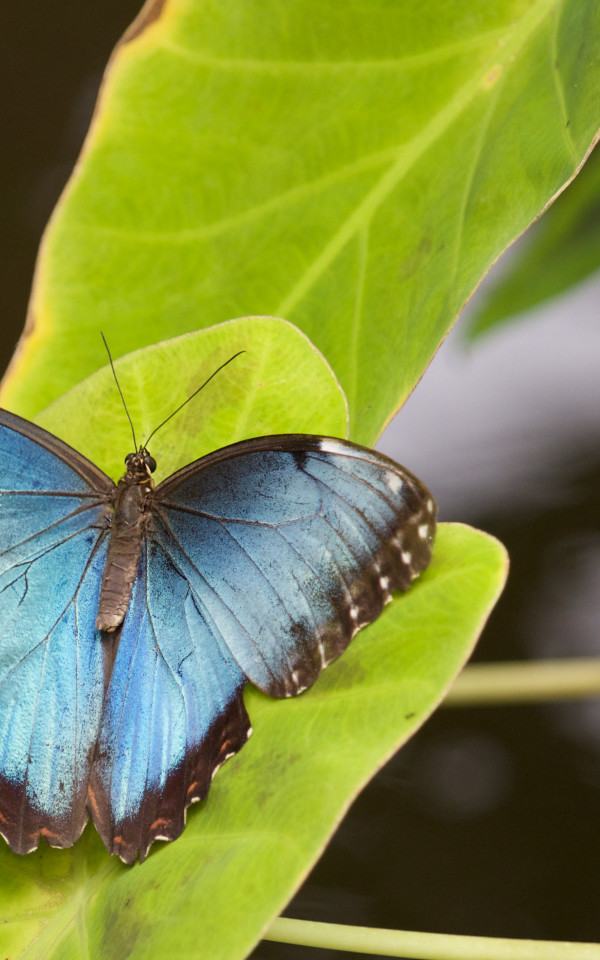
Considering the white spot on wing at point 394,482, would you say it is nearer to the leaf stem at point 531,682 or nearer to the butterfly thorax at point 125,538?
the butterfly thorax at point 125,538

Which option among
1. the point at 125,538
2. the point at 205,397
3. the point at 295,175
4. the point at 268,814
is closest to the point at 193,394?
the point at 205,397

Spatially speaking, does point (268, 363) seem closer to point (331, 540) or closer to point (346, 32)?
point (331, 540)

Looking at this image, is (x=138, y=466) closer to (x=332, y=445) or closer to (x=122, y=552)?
(x=122, y=552)

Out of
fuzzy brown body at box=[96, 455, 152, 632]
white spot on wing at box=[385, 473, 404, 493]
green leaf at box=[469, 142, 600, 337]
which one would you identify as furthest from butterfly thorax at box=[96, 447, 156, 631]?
green leaf at box=[469, 142, 600, 337]

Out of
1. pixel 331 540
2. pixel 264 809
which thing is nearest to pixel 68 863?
pixel 264 809

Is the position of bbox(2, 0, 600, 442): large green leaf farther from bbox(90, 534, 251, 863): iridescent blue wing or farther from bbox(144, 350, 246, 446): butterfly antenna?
bbox(90, 534, 251, 863): iridescent blue wing
